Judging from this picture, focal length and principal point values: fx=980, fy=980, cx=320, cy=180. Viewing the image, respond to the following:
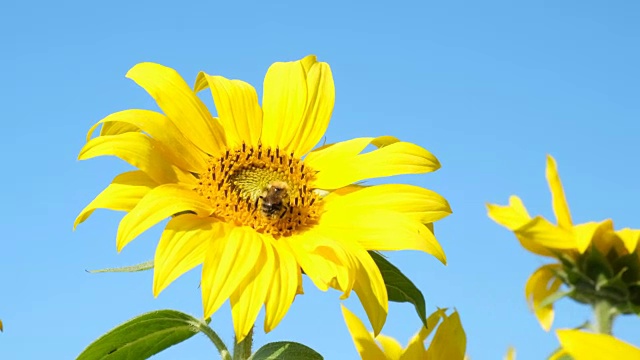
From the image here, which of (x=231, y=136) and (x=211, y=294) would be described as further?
(x=231, y=136)

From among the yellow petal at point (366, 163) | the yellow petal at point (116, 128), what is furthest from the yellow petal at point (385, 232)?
the yellow petal at point (116, 128)

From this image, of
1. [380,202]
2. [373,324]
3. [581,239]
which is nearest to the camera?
[581,239]

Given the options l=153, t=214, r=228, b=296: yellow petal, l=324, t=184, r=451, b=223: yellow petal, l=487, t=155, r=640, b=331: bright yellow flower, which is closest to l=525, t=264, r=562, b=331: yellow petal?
l=487, t=155, r=640, b=331: bright yellow flower

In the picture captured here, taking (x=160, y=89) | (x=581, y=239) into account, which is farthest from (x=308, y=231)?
(x=581, y=239)

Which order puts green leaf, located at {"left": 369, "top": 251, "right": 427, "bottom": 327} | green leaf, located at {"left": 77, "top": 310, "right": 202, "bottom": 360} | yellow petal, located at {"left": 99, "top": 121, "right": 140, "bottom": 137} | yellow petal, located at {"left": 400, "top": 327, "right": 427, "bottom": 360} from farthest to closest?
yellow petal, located at {"left": 99, "top": 121, "right": 140, "bottom": 137}, yellow petal, located at {"left": 400, "top": 327, "right": 427, "bottom": 360}, green leaf, located at {"left": 369, "top": 251, "right": 427, "bottom": 327}, green leaf, located at {"left": 77, "top": 310, "right": 202, "bottom": 360}

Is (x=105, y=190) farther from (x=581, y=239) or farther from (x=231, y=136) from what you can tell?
(x=581, y=239)

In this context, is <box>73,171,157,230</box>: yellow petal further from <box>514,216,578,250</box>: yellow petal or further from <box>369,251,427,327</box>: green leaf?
<box>514,216,578,250</box>: yellow petal

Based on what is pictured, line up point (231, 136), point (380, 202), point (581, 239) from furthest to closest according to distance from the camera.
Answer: point (231, 136), point (380, 202), point (581, 239)

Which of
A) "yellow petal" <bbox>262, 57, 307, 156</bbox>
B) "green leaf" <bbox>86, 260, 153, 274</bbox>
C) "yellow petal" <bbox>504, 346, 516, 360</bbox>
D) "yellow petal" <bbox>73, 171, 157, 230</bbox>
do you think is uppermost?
"yellow petal" <bbox>262, 57, 307, 156</bbox>
